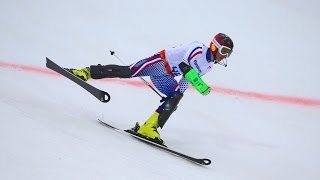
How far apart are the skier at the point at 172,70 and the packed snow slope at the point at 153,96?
488mm

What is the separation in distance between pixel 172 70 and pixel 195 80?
69 centimetres

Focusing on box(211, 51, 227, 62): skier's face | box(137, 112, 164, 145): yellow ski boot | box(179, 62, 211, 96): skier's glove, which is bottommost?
box(137, 112, 164, 145): yellow ski boot

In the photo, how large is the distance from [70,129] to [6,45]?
473 centimetres

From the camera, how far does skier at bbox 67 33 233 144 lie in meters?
5.93

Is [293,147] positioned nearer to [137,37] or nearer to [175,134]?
[175,134]

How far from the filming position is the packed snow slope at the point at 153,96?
4492mm

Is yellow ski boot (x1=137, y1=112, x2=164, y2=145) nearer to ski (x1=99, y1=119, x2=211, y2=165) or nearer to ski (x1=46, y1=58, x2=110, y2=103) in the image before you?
ski (x1=99, y1=119, x2=211, y2=165)

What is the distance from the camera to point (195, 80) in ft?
19.0

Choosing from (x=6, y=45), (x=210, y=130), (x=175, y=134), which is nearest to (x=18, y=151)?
(x=175, y=134)

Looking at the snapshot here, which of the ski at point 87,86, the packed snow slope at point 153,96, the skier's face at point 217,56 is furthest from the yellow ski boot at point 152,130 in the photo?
the skier's face at point 217,56

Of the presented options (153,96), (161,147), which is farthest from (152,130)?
(153,96)

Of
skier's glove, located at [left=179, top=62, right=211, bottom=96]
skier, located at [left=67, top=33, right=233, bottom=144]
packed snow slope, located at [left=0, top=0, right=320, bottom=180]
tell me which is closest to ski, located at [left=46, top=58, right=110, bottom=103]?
skier, located at [left=67, top=33, right=233, bottom=144]

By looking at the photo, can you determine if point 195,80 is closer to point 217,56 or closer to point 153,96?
point 217,56

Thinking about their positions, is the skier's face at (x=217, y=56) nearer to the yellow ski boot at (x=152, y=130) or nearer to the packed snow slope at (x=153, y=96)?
the yellow ski boot at (x=152, y=130)
